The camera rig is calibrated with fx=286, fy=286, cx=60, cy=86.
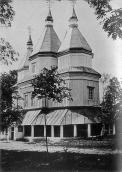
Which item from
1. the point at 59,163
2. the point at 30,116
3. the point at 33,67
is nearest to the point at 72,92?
the point at 30,116

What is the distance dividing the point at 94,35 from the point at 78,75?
33.9 ft

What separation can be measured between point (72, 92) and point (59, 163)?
14.0 metres

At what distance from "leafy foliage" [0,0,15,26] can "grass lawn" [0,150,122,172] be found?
6826mm

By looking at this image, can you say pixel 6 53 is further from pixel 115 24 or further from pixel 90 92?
pixel 90 92

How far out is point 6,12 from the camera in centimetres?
1382

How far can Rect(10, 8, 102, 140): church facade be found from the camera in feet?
85.5

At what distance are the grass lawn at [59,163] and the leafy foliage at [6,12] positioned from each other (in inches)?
269

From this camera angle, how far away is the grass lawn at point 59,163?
12.2 meters

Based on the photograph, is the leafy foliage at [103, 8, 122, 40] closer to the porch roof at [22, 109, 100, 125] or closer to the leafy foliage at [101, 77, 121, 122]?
the leafy foliage at [101, 77, 121, 122]

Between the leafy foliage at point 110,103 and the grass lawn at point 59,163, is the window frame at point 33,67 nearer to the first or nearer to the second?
the leafy foliage at point 110,103

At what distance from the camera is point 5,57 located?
1411cm

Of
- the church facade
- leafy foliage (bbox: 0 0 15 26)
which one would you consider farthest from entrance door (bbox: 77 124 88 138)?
leafy foliage (bbox: 0 0 15 26)

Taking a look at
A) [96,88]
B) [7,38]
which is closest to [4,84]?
[7,38]

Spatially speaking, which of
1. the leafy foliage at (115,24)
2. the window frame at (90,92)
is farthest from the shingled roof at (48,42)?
the leafy foliage at (115,24)
